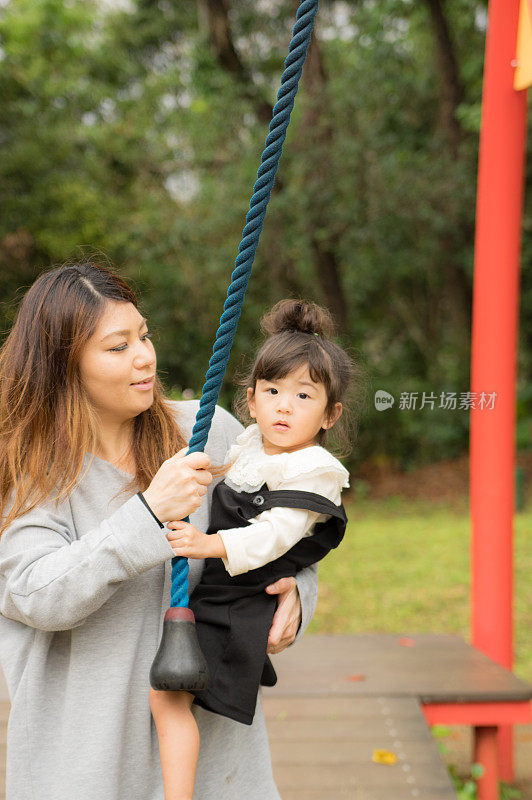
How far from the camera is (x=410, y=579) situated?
22.1 ft

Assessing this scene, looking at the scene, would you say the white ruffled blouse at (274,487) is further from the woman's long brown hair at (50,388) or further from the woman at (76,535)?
the woman's long brown hair at (50,388)

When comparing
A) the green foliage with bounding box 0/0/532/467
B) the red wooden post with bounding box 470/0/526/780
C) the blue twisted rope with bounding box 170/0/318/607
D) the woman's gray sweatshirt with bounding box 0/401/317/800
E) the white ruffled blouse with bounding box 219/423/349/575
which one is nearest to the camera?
the blue twisted rope with bounding box 170/0/318/607

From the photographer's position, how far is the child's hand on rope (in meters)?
1.44

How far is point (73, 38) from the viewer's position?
1341 centimetres

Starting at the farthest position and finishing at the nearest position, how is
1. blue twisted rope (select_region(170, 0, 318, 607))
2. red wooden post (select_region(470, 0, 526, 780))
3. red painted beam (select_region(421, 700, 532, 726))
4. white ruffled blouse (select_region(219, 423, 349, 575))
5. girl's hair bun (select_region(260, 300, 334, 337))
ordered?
red wooden post (select_region(470, 0, 526, 780)), red painted beam (select_region(421, 700, 532, 726)), girl's hair bun (select_region(260, 300, 334, 337)), white ruffled blouse (select_region(219, 423, 349, 575)), blue twisted rope (select_region(170, 0, 318, 607))

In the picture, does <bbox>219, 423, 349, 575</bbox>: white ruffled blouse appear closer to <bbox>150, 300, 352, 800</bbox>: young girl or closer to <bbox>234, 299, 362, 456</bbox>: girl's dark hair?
<bbox>150, 300, 352, 800</bbox>: young girl

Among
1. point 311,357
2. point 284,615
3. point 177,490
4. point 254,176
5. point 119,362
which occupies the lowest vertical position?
point 284,615

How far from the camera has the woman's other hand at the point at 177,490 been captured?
4.64 feet

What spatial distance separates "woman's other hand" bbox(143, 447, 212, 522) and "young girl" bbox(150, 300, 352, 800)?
2.0 inches

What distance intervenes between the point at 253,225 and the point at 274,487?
555 mm

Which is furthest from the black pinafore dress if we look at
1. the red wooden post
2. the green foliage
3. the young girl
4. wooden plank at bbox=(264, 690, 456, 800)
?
the green foliage

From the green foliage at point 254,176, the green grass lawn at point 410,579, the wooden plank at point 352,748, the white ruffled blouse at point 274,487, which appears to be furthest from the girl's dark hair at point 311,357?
the green foliage at point 254,176

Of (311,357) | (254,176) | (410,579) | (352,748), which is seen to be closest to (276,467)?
(311,357)

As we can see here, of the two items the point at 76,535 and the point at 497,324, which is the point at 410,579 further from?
the point at 76,535
